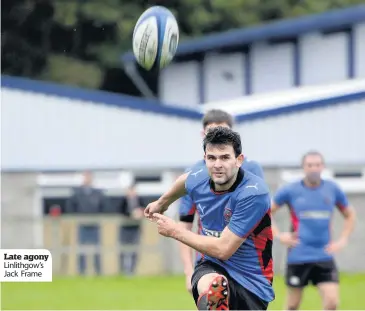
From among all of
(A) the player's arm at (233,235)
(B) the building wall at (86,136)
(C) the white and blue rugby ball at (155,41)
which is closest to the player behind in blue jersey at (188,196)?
(C) the white and blue rugby ball at (155,41)

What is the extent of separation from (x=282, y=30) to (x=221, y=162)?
22780mm

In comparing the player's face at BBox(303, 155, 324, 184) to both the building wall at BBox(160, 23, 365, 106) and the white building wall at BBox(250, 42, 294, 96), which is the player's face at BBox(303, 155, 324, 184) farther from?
the white building wall at BBox(250, 42, 294, 96)

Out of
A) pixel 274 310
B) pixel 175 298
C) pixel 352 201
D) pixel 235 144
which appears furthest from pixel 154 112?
pixel 235 144

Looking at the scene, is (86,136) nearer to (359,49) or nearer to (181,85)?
(359,49)

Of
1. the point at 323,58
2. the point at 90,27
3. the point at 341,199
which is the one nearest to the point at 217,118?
the point at 341,199

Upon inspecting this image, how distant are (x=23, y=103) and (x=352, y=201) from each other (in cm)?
614

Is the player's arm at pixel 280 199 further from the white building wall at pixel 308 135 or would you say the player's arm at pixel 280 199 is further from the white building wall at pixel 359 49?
the white building wall at pixel 359 49

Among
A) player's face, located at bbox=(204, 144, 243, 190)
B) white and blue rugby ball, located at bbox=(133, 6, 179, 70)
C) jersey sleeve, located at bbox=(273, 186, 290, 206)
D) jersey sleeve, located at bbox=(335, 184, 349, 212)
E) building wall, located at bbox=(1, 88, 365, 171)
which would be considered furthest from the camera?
building wall, located at bbox=(1, 88, 365, 171)

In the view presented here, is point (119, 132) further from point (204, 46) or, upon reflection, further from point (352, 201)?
point (204, 46)

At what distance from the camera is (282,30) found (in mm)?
29891

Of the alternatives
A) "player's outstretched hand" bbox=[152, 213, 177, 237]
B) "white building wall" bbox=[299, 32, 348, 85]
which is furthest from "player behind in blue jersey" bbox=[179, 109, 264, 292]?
"white building wall" bbox=[299, 32, 348, 85]

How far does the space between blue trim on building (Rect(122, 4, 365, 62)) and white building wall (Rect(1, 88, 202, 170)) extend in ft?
27.2

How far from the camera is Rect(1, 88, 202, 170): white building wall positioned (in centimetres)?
2183

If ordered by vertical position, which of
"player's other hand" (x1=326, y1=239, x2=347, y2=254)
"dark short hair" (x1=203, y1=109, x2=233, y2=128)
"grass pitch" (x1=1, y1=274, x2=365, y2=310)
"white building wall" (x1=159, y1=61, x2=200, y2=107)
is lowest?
"grass pitch" (x1=1, y1=274, x2=365, y2=310)
